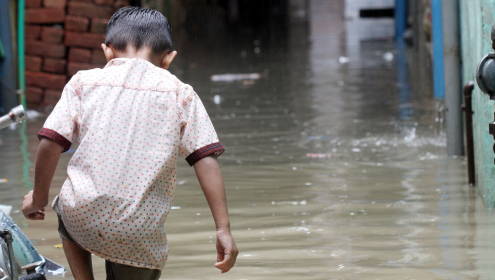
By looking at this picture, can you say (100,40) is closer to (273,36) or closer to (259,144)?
(259,144)

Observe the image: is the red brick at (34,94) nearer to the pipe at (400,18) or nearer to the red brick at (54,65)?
the red brick at (54,65)

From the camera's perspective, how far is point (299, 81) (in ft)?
37.1

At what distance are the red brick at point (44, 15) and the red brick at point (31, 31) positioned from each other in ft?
0.28

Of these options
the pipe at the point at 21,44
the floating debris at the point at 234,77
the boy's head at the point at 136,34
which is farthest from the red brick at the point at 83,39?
the boy's head at the point at 136,34

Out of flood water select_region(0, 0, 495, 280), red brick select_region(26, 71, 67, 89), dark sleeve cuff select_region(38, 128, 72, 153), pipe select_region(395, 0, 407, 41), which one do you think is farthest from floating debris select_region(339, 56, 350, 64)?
dark sleeve cuff select_region(38, 128, 72, 153)

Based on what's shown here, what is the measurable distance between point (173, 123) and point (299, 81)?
9.26 meters

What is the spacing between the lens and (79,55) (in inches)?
384

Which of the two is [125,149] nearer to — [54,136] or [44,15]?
[54,136]

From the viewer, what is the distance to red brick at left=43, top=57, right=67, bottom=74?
9.57m

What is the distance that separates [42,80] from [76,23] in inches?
37.9

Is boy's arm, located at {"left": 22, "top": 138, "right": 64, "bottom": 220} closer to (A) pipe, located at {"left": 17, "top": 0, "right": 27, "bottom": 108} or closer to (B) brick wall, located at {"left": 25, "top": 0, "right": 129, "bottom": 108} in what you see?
(A) pipe, located at {"left": 17, "top": 0, "right": 27, "bottom": 108}

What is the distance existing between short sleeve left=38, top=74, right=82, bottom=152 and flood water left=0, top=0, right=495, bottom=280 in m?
1.29

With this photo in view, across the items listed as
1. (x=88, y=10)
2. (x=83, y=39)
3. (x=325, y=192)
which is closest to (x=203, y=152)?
(x=325, y=192)

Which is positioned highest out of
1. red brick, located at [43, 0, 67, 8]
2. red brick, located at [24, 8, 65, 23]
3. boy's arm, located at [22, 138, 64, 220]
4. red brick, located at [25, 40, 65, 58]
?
red brick, located at [43, 0, 67, 8]
